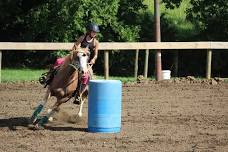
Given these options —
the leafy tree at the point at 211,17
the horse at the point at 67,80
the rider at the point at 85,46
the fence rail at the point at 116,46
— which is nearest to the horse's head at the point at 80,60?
the horse at the point at 67,80

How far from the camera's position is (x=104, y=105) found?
1191 cm

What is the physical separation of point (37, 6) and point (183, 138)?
19317 millimetres

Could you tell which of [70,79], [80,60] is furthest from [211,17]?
[80,60]

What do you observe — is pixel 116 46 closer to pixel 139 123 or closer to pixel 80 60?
pixel 139 123

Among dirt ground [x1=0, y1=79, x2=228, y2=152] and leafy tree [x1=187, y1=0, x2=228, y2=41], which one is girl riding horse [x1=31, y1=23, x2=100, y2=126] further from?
Result: leafy tree [x1=187, y1=0, x2=228, y2=41]

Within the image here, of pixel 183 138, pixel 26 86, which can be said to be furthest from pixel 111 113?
pixel 26 86

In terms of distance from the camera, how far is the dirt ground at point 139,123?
10727 mm

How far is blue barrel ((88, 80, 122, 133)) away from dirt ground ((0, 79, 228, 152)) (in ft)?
0.80

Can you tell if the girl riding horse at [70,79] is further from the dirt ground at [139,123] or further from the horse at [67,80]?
the dirt ground at [139,123]

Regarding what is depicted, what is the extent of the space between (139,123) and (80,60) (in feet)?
6.62

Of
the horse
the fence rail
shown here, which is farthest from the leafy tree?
the horse

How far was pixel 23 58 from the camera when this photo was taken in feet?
100

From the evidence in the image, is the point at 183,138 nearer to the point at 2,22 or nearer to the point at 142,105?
the point at 142,105

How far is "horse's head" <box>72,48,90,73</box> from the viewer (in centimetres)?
1225
